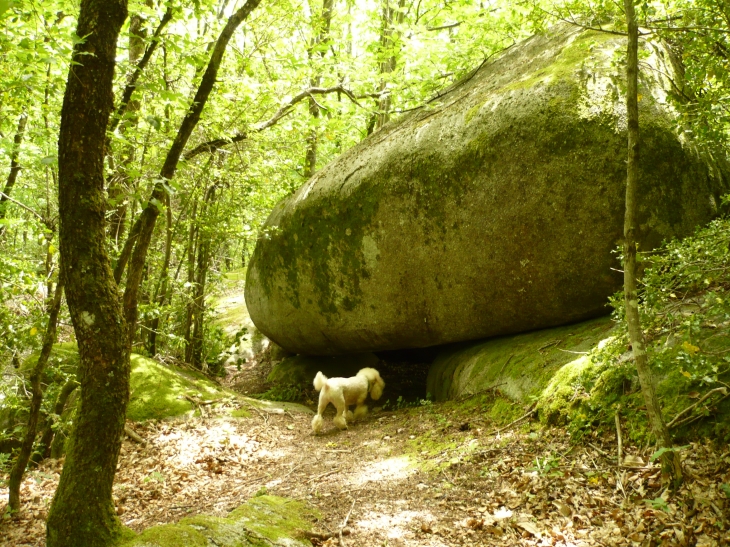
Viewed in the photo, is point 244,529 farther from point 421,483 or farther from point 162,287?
point 162,287

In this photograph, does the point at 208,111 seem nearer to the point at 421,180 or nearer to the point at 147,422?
the point at 421,180

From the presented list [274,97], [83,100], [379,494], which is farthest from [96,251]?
[274,97]

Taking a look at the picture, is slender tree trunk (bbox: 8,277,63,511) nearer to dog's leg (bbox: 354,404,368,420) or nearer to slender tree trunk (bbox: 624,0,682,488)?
dog's leg (bbox: 354,404,368,420)

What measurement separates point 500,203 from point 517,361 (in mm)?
2171

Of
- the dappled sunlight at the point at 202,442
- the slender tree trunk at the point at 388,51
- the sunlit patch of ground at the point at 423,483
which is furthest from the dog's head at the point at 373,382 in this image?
the slender tree trunk at the point at 388,51

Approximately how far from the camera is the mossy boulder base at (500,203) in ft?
19.1

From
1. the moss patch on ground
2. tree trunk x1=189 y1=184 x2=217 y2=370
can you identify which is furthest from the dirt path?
tree trunk x1=189 y1=184 x2=217 y2=370

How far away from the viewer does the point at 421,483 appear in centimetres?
446

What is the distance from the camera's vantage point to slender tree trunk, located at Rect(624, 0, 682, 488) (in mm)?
3322

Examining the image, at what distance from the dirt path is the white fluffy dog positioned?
28cm

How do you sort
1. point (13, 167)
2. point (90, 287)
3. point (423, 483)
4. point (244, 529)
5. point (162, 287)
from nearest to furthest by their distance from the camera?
point (90, 287) → point (244, 529) → point (423, 483) → point (13, 167) → point (162, 287)

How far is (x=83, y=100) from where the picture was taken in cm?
302

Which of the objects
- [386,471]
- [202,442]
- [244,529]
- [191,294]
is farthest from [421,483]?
[191,294]

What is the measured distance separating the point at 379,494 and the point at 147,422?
179 inches
